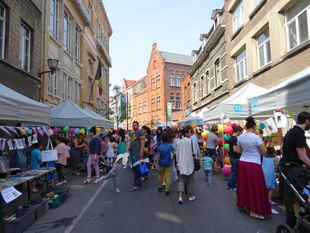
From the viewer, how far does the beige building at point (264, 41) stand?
10.2m

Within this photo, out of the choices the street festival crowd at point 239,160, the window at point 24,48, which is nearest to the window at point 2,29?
the window at point 24,48

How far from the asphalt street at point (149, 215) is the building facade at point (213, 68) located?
12.6 meters

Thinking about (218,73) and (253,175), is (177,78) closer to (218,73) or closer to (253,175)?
(218,73)

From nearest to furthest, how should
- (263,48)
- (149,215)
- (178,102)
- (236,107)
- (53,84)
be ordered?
(149,215) → (236,107) → (263,48) → (53,84) → (178,102)

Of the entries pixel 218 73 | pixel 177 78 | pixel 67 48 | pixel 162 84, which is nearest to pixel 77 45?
pixel 67 48

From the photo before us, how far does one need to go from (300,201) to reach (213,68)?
19.9 m

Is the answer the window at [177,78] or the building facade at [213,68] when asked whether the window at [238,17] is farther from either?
the window at [177,78]

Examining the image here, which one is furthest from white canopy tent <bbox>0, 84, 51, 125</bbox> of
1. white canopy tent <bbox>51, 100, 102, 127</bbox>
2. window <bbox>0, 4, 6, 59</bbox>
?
window <bbox>0, 4, 6, 59</bbox>

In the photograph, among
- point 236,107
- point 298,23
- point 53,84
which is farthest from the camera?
point 53,84

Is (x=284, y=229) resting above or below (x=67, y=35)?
below

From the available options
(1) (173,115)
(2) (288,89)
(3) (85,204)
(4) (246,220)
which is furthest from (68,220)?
(1) (173,115)

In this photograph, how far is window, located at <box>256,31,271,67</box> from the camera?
511 inches

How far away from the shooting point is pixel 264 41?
13328mm

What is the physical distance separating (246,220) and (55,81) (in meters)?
14.6
